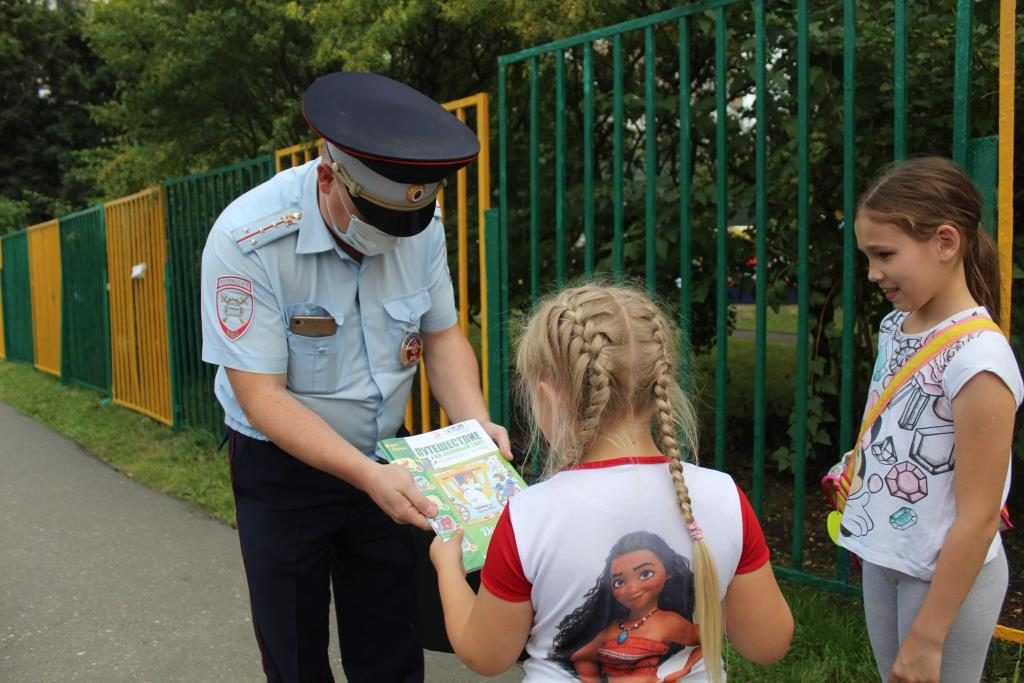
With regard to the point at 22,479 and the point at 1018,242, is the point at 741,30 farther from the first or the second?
the point at 22,479

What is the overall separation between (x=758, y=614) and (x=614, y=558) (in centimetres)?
30

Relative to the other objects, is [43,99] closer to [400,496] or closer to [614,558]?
[400,496]

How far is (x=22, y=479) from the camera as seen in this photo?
642 cm

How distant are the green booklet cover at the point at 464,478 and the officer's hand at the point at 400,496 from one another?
0.7 inches

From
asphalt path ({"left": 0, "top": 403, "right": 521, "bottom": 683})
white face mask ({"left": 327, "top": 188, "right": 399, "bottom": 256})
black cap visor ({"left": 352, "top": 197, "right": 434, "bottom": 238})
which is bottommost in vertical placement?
asphalt path ({"left": 0, "top": 403, "right": 521, "bottom": 683})

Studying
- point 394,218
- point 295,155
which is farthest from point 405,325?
point 295,155

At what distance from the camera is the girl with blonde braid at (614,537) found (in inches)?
56.6

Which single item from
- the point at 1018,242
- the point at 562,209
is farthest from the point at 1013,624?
the point at 562,209

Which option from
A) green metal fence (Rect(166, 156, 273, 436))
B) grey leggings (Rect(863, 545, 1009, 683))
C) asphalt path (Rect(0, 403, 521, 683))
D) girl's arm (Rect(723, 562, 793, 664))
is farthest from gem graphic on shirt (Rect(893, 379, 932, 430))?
green metal fence (Rect(166, 156, 273, 436))

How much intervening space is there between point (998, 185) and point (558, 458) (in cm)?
196

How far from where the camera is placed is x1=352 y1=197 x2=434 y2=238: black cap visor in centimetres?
207

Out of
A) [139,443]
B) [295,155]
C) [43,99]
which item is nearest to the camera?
[295,155]

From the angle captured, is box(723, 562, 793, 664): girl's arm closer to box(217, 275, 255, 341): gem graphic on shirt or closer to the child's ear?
the child's ear

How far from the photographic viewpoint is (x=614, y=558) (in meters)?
1.44
